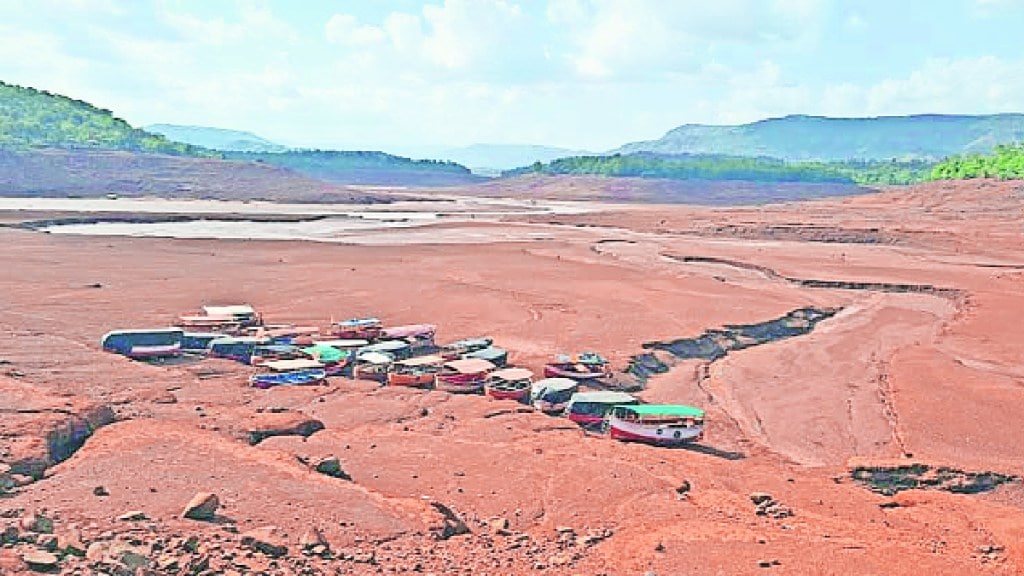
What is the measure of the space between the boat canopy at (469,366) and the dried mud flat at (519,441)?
1966 millimetres

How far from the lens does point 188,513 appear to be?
16297mm

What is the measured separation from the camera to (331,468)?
20344mm

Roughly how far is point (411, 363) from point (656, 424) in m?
8.99

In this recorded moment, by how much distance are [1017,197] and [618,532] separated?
100306 mm

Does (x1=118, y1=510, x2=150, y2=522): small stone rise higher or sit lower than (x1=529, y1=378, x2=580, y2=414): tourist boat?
higher

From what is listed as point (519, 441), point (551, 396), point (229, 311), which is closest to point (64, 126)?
point (229, 311)

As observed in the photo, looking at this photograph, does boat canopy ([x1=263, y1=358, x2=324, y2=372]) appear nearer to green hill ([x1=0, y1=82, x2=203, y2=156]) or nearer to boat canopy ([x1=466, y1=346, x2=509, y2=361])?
boat canopy ([x1=466, y1=346, x2=509, y2=361])

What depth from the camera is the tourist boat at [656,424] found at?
85.4 feet

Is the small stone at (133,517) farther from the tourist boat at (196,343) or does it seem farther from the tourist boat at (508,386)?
the tourist boat at (196,343)

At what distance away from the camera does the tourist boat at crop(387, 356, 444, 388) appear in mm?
30812

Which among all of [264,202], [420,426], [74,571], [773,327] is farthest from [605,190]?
[74,571]

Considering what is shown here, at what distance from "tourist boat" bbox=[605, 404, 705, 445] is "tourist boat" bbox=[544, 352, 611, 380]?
5.26 m

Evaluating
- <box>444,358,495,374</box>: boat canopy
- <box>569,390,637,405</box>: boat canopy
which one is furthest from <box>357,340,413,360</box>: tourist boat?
<box>569,390,637,405</box>: boat canopy

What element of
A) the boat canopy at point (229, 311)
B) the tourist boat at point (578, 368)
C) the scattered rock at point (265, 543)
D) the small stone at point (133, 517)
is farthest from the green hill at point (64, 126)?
the scattered rock at point (265, 543)
